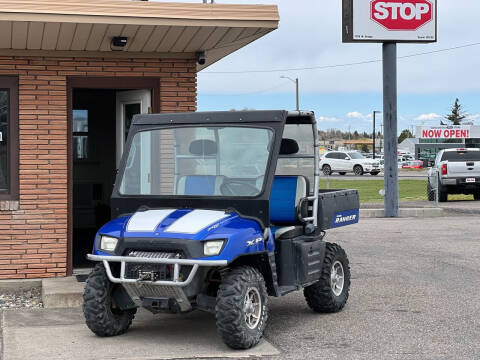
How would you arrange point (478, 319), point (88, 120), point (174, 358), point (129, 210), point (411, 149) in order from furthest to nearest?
point (411, 149) < point (88, 120) < point (478, 319) < point (129, 210) < point (174, 358)

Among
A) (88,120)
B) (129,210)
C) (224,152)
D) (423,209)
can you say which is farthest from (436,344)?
(423,209)

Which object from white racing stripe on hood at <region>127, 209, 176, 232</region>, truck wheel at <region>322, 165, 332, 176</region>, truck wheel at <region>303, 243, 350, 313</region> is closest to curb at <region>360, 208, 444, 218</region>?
truck wheel at <region>303, 243, 350, 313</region>

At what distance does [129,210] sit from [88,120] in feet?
30.1

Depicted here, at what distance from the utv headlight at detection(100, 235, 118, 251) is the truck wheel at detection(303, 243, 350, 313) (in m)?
2.33

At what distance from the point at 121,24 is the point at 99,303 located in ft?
11.4

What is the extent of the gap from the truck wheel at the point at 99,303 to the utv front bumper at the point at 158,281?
0.19m

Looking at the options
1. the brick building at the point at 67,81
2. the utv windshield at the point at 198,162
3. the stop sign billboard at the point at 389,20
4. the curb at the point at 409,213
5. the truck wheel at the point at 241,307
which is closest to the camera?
the truck wheel at the point at 241,307

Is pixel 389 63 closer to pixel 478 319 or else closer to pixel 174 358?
pixel 478 319

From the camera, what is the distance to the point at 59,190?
10.6 meters

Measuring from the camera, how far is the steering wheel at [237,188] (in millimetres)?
7445

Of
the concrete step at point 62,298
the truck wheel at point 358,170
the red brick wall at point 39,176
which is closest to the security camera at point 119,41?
the red brick wall at point 39,176

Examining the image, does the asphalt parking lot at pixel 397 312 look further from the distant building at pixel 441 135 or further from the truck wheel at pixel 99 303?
the distant building at pixel 441 135

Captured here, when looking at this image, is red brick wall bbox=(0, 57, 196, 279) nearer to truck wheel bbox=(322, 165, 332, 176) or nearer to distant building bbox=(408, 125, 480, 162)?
truck wheel bbox=(322, 165, 332, 176)

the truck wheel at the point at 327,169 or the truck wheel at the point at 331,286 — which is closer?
the truck wheel at the point at 331,286
